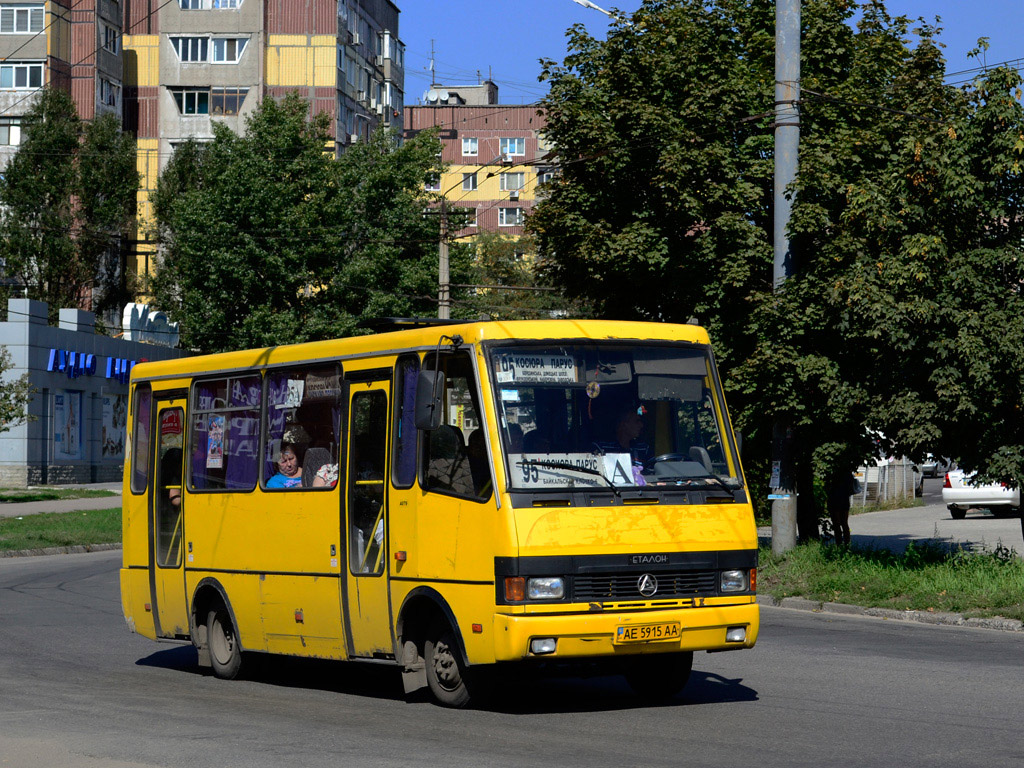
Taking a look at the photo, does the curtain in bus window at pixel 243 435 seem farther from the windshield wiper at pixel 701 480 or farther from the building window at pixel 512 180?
the building window at pixel 512 180

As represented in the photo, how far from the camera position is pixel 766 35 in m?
23.2

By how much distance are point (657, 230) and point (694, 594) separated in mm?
13147

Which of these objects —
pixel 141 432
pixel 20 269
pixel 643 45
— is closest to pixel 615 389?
pixel 141 432

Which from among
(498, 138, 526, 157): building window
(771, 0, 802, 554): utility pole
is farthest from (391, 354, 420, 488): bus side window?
(498, 138, 526, 157): building window

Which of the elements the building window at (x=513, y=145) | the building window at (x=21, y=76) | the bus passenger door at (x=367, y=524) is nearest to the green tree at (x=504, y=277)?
the building window at (x=21, y=76)

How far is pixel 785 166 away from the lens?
20.5m

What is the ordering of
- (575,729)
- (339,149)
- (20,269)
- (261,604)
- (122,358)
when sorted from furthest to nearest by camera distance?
1. (339,149)
2. (20,269)
3. (122,358)
4. (261,604)
5. (575,729)

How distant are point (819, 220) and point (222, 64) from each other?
207ft

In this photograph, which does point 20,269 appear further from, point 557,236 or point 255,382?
point 255,382

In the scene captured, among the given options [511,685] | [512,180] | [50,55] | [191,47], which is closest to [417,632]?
[511,685]

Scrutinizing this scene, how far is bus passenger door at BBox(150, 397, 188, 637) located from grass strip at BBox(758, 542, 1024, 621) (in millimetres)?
8191

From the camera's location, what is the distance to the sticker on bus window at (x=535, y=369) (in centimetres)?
1010

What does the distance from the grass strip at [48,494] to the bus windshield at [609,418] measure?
37446mm

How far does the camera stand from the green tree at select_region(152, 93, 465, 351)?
5800 cm
